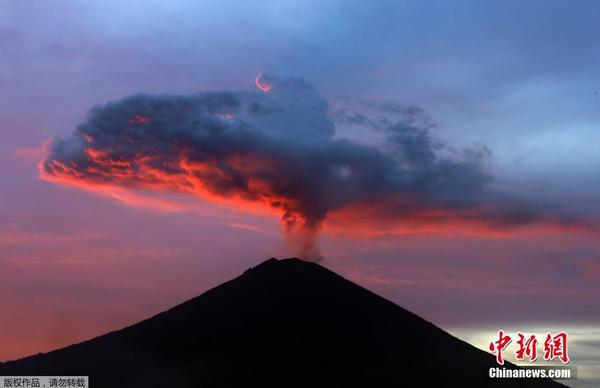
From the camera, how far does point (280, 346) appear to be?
343 ft

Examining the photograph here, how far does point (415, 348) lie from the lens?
106625 millimetres

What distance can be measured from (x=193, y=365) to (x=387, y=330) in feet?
91.1

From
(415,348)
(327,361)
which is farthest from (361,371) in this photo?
(415,348)

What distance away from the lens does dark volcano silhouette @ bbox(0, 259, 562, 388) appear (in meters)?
96.8

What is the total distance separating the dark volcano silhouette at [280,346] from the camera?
318 ft

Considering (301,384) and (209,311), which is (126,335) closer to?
(209,311)

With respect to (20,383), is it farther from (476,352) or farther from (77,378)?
(476,352)

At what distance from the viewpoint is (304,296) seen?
119m

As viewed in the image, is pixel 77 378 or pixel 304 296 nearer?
pixel 77 378

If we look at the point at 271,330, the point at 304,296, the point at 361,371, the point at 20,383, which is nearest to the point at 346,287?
the point at 304,296

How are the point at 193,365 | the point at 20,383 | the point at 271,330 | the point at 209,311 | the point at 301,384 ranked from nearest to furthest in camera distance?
1. the point at 20,383
2. the point at 301,384
3. the point at 193,365
4. the point at 271,330
5. the point at 209,311

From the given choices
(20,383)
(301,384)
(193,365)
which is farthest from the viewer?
(193,365)

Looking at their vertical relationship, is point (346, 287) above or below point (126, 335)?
above

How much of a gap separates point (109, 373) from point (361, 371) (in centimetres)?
3119
